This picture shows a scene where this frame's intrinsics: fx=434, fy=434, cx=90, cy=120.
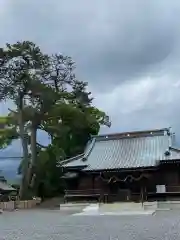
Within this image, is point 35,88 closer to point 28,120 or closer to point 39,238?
point 28,120

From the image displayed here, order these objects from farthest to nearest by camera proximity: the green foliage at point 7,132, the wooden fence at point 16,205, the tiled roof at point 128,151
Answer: the green foliage at point 7,132 → the wooden fence at point 16,205 → the tiled roof at point 128,151

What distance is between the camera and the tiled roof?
3659 cm

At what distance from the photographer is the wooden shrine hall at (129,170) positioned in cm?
3575

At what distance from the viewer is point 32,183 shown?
43.1 m

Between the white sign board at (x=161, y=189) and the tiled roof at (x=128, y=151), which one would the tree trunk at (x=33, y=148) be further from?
the white sign board at (x=161, y=189)

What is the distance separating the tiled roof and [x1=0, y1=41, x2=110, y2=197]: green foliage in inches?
140

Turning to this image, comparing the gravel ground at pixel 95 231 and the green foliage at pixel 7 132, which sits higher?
the green foliage at pixel 7 132

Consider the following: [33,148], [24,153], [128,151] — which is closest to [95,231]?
[128,151]

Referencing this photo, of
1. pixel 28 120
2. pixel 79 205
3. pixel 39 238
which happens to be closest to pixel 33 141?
pixel 28 120

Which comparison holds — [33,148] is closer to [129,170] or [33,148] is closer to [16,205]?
[16,205]

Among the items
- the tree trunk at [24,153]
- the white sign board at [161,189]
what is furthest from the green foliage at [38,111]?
the white sign board at [161,189]

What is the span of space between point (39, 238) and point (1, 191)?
37838 mm

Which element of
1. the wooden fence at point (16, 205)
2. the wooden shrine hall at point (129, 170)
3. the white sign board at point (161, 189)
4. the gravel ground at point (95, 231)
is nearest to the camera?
the gravel ground at point (95, 231)

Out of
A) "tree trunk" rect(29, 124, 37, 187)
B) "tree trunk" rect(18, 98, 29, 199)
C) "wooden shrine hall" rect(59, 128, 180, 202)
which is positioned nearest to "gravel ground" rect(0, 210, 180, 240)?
"wooden shrine hall" rect(59, 128, 180, 202)
